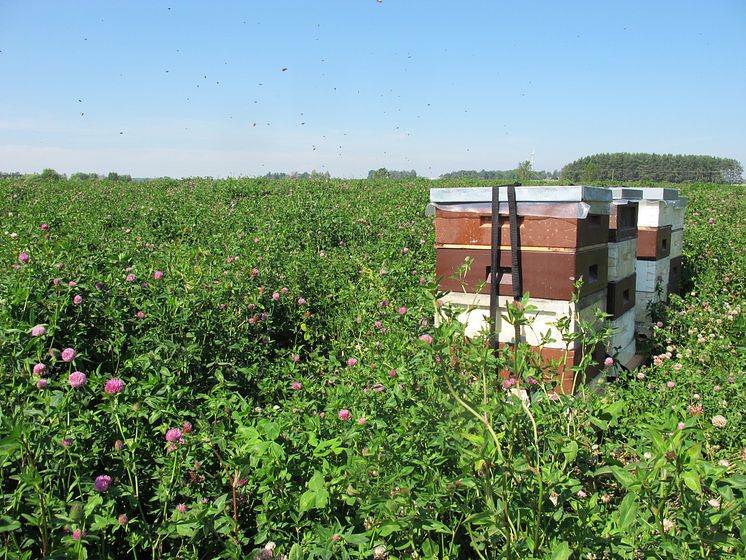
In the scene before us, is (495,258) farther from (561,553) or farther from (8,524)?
(8,524)

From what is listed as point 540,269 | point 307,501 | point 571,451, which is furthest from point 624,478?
point 540,269

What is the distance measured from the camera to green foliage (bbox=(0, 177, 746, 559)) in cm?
164

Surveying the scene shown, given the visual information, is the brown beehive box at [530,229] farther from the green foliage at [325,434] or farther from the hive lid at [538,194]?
the green foliage at [325,434]

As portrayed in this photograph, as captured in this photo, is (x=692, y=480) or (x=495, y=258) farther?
(x=495, y=258)

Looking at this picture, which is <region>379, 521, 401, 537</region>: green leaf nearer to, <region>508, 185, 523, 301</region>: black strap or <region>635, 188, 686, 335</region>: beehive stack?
<region>508, 185, 523, 301</region>: black strap

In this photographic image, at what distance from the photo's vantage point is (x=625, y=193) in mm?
4812

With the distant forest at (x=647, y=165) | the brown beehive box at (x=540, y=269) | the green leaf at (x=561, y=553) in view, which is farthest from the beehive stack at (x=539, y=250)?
the distant forest at (x=647, y=165)

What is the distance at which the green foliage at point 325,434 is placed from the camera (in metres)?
1.64

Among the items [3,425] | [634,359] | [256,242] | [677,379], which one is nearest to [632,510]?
[3,425]

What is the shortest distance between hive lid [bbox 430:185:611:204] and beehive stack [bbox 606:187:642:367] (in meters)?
0.65

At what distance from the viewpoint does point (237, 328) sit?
12.6 feet

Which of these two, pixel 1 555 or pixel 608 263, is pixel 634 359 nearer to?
pixel 608 263

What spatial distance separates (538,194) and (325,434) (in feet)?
6.40

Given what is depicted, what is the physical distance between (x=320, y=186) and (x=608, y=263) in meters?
12.3
